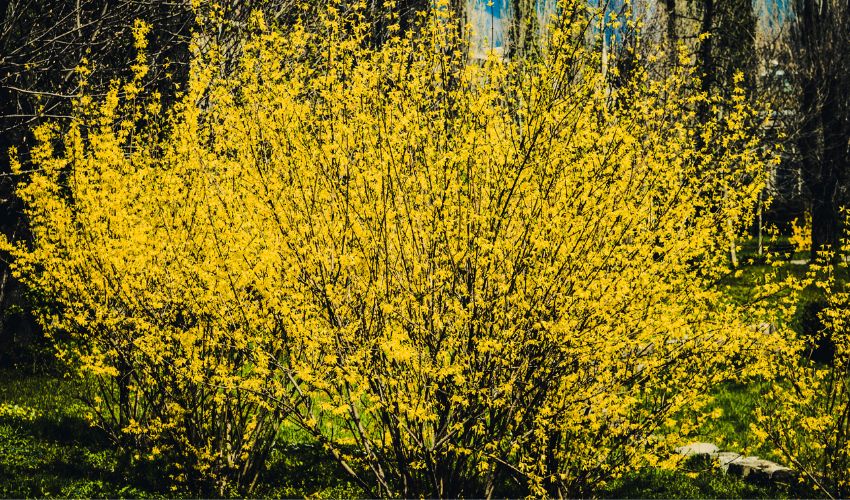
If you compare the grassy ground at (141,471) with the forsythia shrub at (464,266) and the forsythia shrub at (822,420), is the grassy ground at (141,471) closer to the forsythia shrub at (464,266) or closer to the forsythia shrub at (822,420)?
the forsythia shrub at (822,420)

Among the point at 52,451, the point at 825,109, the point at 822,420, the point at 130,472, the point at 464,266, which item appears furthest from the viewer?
the point at 825,109

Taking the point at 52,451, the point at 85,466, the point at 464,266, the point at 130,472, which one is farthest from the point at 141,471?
the point at 464,266

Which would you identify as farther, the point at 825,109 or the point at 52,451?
the point at 825,109

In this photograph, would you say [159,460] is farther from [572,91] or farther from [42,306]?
[42,306]

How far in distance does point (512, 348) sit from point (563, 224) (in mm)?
804

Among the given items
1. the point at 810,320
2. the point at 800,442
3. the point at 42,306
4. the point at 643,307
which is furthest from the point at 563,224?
the point at 42,306

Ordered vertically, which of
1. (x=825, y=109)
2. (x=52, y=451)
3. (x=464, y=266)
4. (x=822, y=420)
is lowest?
(x=52, y=451)

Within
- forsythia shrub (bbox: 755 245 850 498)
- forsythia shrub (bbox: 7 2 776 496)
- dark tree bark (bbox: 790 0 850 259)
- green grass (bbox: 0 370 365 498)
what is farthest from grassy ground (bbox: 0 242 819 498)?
dark tree bark (bbox: 790 0 850 259)

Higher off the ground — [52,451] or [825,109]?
[825,109]

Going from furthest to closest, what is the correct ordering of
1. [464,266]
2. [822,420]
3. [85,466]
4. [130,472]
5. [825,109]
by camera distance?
1. [825,109]
2. [85,466]
3. [130,472]
4. [822,420]
5. [464,266]

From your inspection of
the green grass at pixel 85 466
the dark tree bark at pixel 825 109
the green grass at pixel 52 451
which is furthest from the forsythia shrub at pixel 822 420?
the dark tree bark at pixel 825 109

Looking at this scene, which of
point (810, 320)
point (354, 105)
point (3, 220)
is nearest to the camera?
point (354, 105)

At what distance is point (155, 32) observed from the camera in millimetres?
10344

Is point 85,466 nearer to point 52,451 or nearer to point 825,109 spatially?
point 52,451
